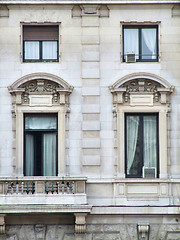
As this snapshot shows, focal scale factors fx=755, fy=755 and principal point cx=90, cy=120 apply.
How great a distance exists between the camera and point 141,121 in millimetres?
29078

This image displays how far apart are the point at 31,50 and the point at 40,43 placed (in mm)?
442

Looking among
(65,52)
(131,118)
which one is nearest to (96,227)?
(131,118)

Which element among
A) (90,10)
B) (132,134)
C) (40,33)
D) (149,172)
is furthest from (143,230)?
(90,10)

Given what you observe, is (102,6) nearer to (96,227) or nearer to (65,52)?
(65,52)

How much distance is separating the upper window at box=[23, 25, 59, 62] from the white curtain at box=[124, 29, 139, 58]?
2673mm

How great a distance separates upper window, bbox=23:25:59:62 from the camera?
29219mm

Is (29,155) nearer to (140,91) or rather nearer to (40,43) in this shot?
(40,43)

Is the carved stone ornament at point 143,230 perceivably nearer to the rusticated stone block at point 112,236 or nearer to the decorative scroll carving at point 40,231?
the rusticated stone block at point 112,236

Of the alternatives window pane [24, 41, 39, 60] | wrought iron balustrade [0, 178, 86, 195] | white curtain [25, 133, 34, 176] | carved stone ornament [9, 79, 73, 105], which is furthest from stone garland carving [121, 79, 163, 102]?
white curtain [25, 133, 34, 176]

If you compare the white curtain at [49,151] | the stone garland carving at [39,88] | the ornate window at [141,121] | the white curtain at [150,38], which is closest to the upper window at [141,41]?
the white curtain at [150,38]

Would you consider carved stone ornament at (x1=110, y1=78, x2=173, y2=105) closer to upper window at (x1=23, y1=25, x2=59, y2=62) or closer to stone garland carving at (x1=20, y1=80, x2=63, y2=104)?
stone garland carving at (x1=20, y1=80, x2=63, y2=104)

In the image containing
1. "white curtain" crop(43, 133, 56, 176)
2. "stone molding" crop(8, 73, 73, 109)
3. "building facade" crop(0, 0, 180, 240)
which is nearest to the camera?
"building facade" crop(0, 0, 180, 240)

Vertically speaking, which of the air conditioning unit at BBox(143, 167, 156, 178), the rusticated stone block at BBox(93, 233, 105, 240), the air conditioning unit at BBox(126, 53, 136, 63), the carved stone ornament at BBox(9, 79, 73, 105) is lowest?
the rusticated stone block at BBox(93, 233, 105, 240)

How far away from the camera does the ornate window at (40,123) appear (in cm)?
2872
